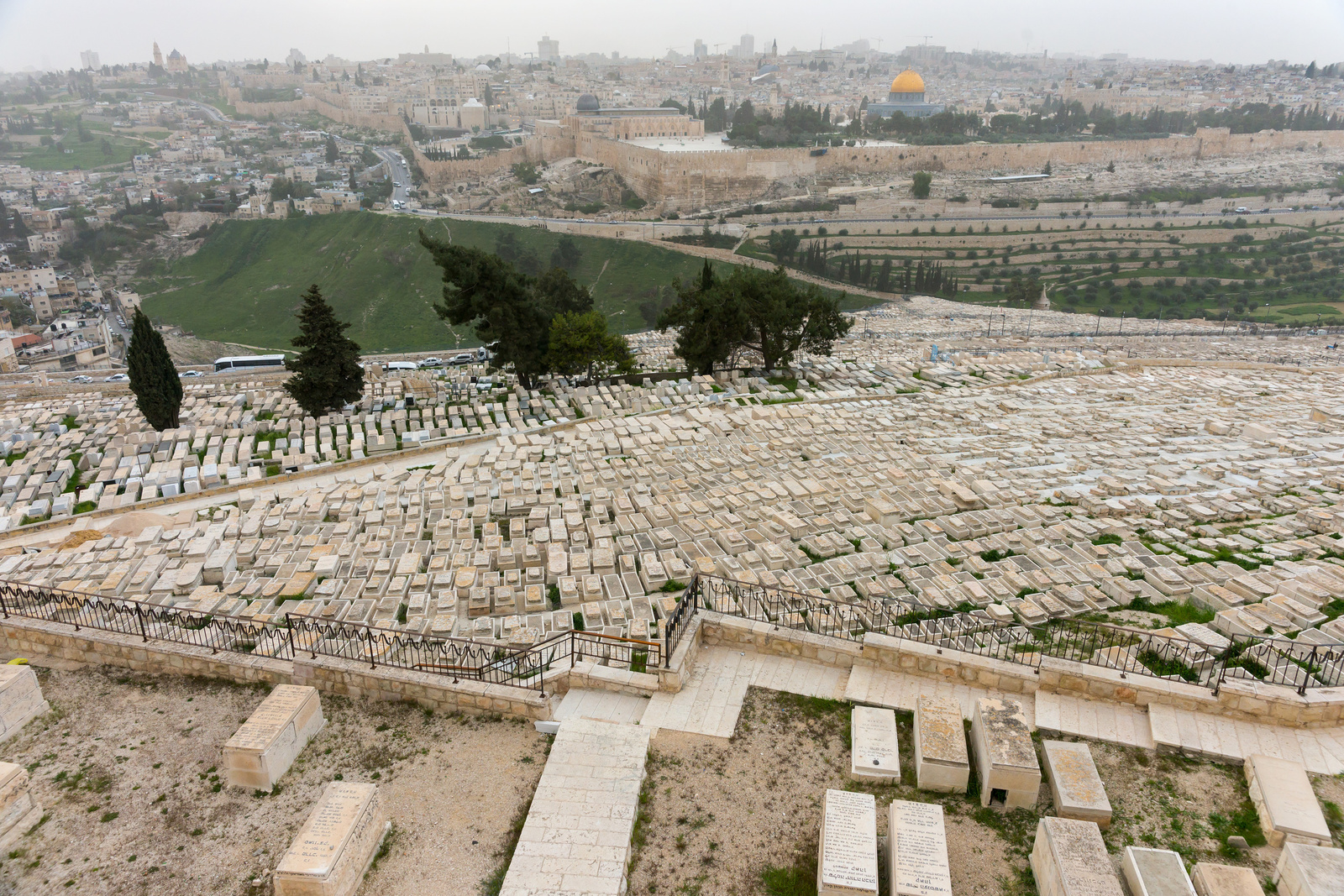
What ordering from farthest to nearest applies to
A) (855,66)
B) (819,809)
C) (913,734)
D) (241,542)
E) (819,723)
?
(855,66), (241,542), (819,723), (913,734), (819,809)

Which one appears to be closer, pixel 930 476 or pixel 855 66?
pixel 930 476

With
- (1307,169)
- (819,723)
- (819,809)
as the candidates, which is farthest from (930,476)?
(1307,169)

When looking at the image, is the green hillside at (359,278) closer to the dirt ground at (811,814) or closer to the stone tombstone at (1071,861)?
the dirt ground at (811,814)

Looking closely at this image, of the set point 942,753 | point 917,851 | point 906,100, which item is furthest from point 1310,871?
point 906,100

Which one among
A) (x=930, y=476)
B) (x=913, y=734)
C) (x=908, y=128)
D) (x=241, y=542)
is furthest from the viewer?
(x=908, y=128)

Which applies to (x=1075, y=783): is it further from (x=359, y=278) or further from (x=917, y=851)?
(x=359, y=278)

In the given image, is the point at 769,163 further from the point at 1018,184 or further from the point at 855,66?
the point at 855,66
